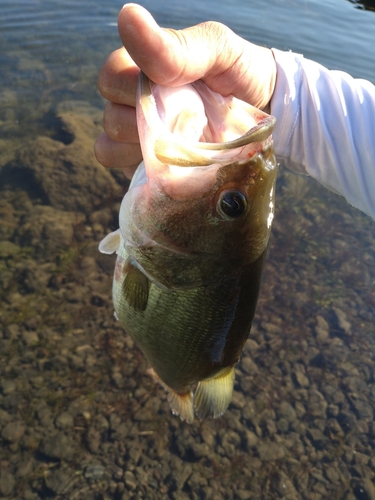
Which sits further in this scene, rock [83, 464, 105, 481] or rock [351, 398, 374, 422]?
rock [351, 398, 374, 422]

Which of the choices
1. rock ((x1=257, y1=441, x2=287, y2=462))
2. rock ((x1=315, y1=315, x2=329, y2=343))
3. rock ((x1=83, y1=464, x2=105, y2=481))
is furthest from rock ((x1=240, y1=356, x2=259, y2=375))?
rock ((x1=83, y1=464, x2=105, y2=481))

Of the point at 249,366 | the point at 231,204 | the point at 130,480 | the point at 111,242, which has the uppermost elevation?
the point at 231,204

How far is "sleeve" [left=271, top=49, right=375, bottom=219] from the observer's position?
262 cm

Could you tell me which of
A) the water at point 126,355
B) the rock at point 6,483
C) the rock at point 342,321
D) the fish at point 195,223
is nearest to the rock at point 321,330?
the water at point 126,355

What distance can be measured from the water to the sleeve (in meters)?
2.76

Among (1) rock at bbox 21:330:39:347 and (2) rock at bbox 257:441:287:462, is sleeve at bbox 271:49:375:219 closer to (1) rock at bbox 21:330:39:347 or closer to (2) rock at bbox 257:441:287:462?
(2) rock at bbox 257:441:287:462

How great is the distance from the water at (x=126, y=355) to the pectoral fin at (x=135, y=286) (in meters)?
2.53

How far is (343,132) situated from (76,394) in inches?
133

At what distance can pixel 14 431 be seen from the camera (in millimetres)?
3885

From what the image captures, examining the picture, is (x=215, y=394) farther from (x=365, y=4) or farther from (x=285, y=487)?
(x=365, y=4)

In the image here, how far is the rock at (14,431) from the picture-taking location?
385 centimetres

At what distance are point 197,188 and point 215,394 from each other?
4.14 ft

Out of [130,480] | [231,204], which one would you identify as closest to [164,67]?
[231,204]

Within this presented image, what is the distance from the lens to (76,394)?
4219 mm
